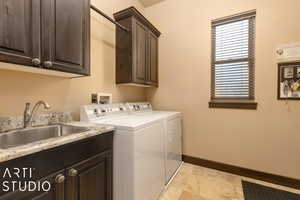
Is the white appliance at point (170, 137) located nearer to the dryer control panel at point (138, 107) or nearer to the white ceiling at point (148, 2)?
the dryer control panel at point (138, 107)

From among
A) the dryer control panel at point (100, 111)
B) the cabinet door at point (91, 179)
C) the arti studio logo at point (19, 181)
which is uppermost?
the dryer control panel at point (100, 111)

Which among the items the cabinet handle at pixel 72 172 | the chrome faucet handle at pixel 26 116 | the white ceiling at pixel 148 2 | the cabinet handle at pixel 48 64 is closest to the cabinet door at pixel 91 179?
the cabinet handle at pixel 72 172

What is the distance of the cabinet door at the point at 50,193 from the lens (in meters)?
0.76

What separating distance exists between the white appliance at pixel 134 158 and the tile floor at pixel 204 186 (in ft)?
1.12

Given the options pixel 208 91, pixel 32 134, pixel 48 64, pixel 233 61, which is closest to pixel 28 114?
pixel 32 134

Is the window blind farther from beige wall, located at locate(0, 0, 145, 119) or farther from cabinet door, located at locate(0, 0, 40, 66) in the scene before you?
cabinet door, located at locate(0, 0, 40, 66)

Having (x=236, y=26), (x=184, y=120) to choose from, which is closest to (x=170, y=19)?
(x=236, y=26)

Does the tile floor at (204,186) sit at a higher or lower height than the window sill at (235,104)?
lower

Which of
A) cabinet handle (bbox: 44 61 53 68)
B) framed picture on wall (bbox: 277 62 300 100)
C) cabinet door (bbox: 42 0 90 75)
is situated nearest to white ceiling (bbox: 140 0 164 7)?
cabinet door (bbox: 42 0 90 75)

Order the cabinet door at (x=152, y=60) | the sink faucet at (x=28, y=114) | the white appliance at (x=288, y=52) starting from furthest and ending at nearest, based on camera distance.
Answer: the cabinet door at (x=152, y=60)
the white appliance at (x=288, y=52)
the sink faucet at (x=28, y=114)

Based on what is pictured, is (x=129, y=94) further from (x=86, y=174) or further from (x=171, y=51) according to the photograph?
(x=86, y=174)

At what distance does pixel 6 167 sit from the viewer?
73 centimetres

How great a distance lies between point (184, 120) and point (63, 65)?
2.03 m

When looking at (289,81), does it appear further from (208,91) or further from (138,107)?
(138,107)
